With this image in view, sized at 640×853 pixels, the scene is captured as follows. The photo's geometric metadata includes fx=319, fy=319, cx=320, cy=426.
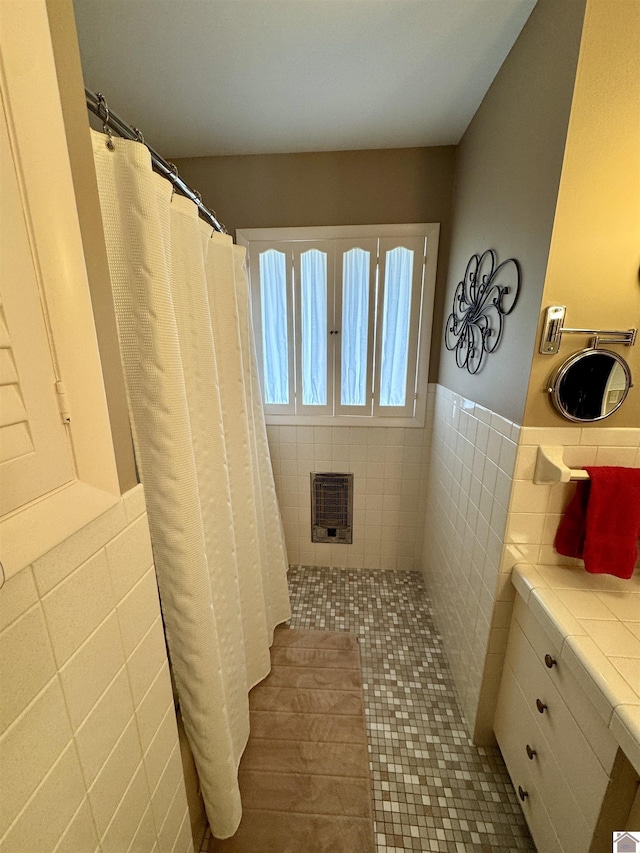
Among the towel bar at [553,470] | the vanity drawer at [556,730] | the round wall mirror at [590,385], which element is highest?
the round wall mirror at [590,385]

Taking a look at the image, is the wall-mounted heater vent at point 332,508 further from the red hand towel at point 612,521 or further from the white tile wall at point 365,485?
the red hand towel at point 612,521

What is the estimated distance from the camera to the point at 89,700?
521 mm

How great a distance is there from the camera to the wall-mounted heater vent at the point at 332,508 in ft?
6.79

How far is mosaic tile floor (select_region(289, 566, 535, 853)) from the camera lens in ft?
3.27

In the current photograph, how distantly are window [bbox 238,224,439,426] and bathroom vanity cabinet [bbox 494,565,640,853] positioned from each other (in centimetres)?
114

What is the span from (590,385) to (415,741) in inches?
56.3

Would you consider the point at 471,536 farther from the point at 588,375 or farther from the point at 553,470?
the point at 588,375

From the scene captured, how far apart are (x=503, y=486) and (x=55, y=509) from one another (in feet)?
3.80

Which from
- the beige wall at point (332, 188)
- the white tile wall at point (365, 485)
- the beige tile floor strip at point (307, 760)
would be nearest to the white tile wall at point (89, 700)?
the beige tile floor strip at point (307, 760)

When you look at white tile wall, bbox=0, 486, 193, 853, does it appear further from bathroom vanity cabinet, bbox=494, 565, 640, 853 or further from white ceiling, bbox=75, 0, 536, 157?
white ceiling, bbox=75, 0, 536, 157

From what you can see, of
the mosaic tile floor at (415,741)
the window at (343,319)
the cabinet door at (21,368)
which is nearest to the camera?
the cabinet door at (21,368)

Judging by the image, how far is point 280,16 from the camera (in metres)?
0.99

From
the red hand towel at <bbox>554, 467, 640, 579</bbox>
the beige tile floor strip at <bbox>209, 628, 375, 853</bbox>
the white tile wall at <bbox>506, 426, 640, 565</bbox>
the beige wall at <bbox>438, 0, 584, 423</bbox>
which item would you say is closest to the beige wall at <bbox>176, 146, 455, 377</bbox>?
the beige wall at <bbox>438, 0, 584, 423</bbox>

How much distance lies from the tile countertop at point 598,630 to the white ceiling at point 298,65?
1.75m
